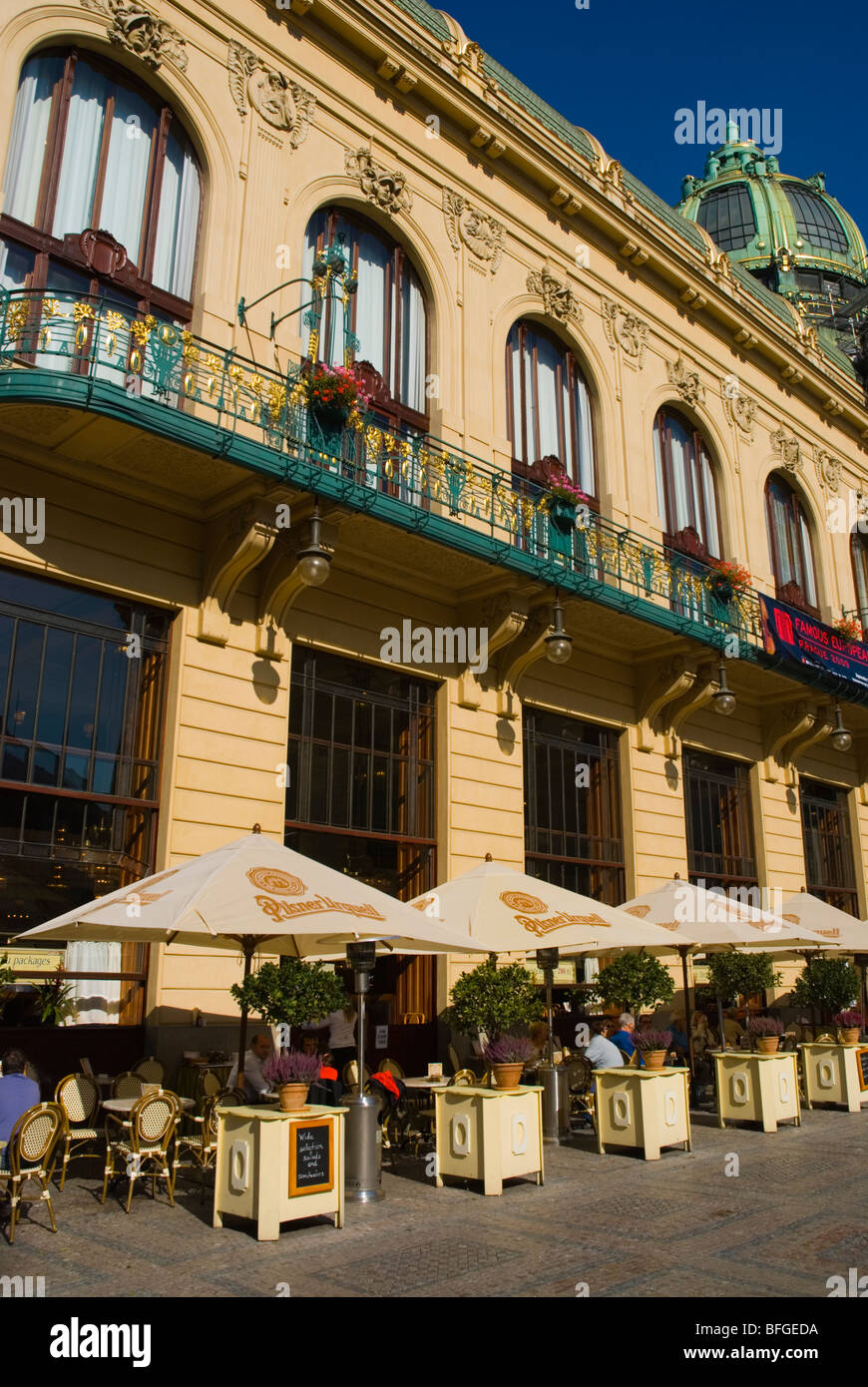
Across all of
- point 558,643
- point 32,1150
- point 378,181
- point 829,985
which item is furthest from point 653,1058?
point 378,181

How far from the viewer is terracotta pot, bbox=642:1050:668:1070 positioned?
38.0 ft

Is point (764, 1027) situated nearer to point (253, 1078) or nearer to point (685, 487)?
point (253, 1078)

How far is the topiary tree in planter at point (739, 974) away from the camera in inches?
625

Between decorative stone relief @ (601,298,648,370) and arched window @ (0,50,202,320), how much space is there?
377 inches

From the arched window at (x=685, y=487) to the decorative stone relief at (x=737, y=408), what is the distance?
1.40m

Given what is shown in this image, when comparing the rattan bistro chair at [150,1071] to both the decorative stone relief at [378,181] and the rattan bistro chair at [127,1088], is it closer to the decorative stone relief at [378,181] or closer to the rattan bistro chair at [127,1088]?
the rattan bistro chair at [127,1088]

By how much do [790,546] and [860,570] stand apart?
157 inches

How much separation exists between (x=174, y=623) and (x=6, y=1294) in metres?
8.56

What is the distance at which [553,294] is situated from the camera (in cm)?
2030

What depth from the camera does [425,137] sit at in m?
18.6

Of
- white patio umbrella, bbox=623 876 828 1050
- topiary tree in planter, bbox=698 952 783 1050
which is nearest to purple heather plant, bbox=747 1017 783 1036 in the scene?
white patio umbrella, bbox=623 876 828 1050

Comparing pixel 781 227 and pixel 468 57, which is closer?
pixel 468 57
